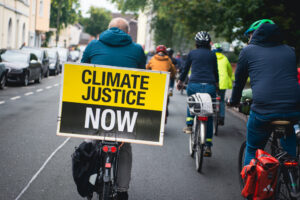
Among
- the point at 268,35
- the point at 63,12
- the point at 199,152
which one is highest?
the point at 63,12

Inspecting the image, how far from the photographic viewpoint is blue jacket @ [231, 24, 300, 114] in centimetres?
380

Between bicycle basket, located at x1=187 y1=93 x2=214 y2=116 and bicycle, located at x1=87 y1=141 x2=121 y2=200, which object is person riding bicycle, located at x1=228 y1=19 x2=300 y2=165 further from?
bicycle basket, located at x1=187 y1=93 x2=214 y2=116

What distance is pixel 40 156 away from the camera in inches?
256

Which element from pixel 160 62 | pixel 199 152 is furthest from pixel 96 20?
pixel 199 152

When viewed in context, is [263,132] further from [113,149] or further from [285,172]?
[113,149]

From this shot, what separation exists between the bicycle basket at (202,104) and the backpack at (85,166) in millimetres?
2773

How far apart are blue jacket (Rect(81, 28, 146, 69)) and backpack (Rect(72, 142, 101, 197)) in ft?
2.45

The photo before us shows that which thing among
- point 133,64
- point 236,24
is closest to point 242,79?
point 133,64

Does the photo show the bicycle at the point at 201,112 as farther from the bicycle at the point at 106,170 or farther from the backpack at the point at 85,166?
the backpack at the point at 85,166

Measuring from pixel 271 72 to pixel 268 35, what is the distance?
1.12 ft

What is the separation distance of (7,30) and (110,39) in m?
32.6

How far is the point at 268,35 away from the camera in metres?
3.93

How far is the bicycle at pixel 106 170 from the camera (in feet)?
11.7

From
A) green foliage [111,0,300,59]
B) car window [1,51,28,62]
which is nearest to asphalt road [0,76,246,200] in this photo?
green foliage [111,0,300,59]
